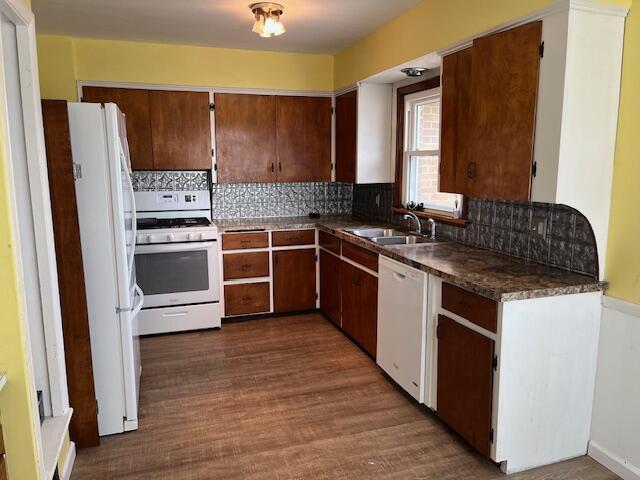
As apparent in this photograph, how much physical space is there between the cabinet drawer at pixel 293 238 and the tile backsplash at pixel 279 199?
2.01 feet

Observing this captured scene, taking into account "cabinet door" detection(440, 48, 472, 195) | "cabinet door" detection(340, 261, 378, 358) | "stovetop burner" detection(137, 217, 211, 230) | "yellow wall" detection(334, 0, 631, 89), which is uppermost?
"yellow wall" detection(334, 0, 631, 89)

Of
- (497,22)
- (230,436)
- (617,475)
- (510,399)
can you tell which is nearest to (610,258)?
(510,399)

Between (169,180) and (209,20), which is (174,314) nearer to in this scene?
(169,180)

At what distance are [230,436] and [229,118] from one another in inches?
112

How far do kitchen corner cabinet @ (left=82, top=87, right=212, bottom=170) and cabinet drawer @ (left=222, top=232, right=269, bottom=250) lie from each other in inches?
28.1

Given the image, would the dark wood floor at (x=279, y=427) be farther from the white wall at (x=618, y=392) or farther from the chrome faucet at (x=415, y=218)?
the chrome faucet at (x=415, y=218)

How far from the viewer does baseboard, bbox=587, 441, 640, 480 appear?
215 centimetres

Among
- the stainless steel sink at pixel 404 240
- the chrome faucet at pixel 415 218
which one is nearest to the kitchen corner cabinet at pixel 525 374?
the stainless steel sink at pixel 404 240

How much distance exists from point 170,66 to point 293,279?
7.21 ft

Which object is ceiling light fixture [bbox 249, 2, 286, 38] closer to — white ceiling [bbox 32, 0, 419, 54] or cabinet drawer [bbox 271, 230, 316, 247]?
white ceiling [bbox 32, 0, 419, 54]

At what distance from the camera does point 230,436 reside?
8.45 ft

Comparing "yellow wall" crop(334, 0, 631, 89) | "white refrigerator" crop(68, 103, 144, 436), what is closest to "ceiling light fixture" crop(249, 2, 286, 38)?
"yellow wall" crop(334, 0, 631, 89)

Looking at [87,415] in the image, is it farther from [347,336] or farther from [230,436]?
[347,336]

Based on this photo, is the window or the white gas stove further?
the white gas stove
